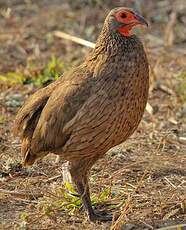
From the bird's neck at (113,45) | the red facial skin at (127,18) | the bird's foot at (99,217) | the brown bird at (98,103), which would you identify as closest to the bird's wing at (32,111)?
the brown bird at (98,103)

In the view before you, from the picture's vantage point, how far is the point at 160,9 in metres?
10.2

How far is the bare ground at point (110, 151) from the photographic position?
4.76 m

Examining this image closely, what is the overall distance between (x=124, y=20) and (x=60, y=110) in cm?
73

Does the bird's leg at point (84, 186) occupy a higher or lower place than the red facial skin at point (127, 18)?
lower

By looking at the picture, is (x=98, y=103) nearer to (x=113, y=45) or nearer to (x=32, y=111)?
(x=113, y=45)

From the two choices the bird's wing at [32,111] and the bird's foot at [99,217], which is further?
the bird's wing at [32,111]

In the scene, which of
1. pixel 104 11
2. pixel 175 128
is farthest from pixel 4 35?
pixel 175 128

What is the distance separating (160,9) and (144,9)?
244 mm

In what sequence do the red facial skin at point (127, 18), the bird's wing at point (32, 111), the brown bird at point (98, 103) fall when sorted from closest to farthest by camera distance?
1. the brown bird at point (98, 103)
2. the red facial skin at point (127, 18)
3. the bird's wing at point (32, 111)

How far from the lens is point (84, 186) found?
188 inches

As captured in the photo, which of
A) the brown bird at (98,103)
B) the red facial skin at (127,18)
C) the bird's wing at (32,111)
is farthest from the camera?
the bird's wing at (32,111)

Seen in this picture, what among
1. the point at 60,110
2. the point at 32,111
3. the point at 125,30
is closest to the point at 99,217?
the point at 60,110

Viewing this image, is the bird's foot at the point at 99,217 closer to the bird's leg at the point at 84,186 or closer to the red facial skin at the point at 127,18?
the bird's leg at the point at 84,186

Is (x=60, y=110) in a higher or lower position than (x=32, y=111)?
higher
